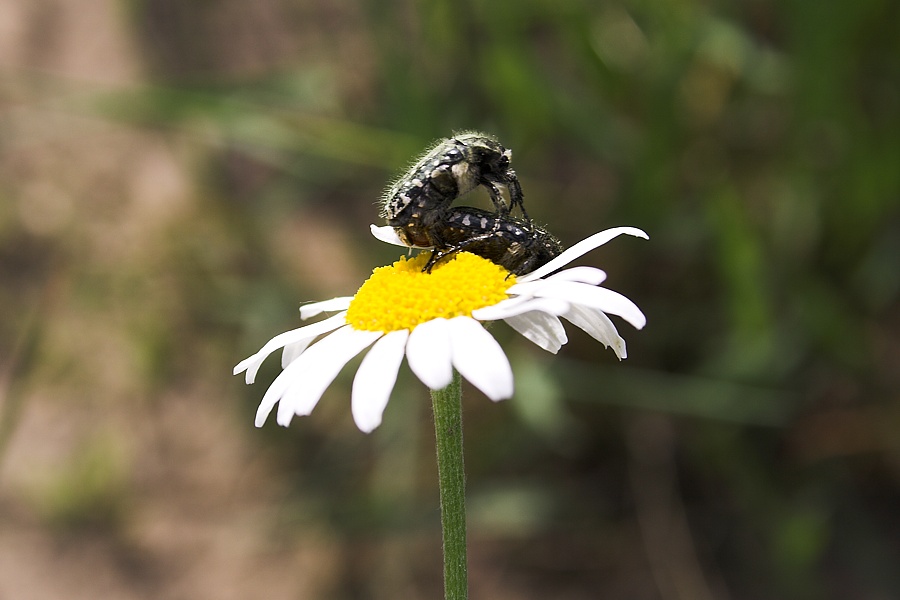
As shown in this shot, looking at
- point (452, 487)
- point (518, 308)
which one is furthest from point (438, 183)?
point (452, 487)

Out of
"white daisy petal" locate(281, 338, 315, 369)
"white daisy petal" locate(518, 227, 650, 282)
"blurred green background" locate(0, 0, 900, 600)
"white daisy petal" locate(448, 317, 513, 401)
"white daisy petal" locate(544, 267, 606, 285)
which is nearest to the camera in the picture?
"white daisy petal" locate(448, 317, 513, 401)

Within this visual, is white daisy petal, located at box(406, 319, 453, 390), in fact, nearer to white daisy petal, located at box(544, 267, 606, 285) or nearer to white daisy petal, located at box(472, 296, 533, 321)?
white daisy petal, located at box(472, 296, 533, 321)

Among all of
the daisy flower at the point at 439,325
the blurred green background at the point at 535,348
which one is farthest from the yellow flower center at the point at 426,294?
the blurred green background at the point at 535,348

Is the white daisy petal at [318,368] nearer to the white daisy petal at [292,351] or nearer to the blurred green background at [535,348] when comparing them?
the white daisy petal at [292,351]

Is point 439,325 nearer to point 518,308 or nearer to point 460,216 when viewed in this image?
point 518,308

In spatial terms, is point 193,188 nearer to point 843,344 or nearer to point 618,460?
point 618,460

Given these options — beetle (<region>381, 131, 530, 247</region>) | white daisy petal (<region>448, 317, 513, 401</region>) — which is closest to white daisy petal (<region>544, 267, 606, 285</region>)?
white daisy petal (<region>448, 317, 513, 401</region>)

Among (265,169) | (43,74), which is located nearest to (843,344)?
(265,169)
